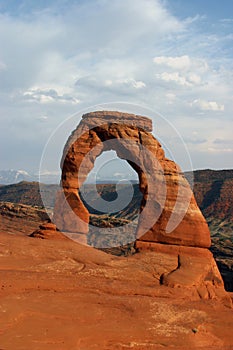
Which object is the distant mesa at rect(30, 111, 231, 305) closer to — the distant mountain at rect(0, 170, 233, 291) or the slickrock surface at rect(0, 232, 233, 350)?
the slickrock surface at rect(0, 232, 233, 350)

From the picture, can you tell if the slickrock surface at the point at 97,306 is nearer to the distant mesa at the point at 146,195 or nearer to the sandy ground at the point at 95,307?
the sandy ground at the point at 95,307

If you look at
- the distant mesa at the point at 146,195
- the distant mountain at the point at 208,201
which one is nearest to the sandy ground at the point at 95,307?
the distant mesa at the point at 146,195

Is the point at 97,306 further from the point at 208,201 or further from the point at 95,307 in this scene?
the point at 208,201

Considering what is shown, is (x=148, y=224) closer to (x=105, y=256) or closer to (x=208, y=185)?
(x=105, y=256)

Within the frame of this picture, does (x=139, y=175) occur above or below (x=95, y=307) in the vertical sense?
above

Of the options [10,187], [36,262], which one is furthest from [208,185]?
[36,262]

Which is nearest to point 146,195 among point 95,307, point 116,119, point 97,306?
point 116,119
